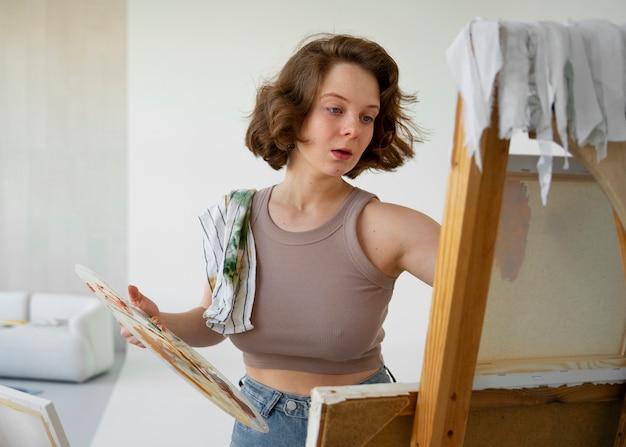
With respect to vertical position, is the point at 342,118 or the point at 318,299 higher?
the point at 342,118

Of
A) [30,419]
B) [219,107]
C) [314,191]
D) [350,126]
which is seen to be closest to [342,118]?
[350,126]

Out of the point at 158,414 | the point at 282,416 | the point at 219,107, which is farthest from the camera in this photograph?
the point at 219,107

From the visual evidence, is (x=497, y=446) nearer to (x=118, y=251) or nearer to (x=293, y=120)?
(x=293, y=120)

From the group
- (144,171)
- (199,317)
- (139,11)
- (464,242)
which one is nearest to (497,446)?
(464,242)

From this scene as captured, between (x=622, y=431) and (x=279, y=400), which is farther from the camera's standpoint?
(x=279, y=400)

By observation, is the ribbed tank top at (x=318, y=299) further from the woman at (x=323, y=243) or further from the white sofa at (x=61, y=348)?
the white sofa at (x=61, y=348)

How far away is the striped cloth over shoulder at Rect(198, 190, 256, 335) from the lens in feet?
5.43

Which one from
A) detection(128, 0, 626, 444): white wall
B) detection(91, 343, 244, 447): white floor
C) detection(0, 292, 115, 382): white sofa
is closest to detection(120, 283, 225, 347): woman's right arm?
detection(91, 343, 244, 447): white floor

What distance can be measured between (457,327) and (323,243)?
2.22ft

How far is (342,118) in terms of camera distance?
1.55m

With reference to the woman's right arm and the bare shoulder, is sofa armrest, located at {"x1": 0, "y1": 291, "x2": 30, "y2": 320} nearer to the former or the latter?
the woman's right arm

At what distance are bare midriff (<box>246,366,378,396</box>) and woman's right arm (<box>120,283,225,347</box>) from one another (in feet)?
0.70

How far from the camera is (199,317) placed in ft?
5.85

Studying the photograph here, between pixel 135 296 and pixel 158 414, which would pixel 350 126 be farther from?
pixel 158 414
